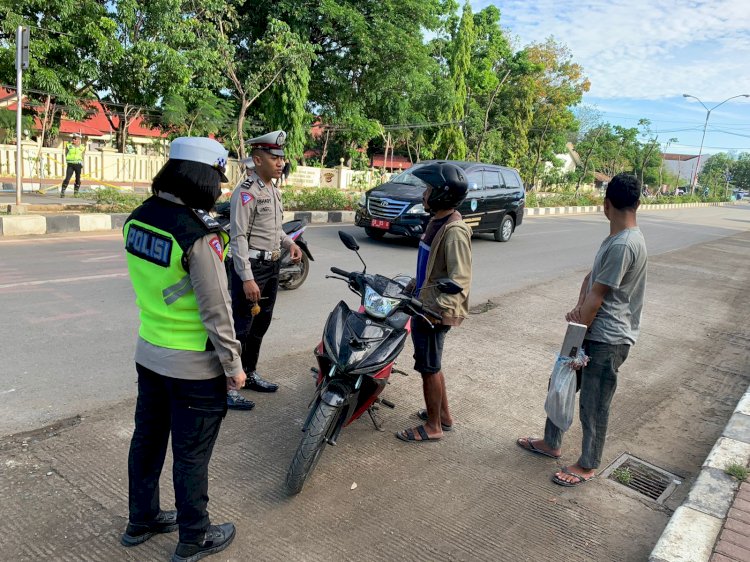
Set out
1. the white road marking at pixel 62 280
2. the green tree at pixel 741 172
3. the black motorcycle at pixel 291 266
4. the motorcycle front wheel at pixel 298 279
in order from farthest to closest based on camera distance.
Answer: the green tree at pixel 741 172, the motorcycle front wheel at pixel 298 279, the white road marking at pixel 62 280, the black motorcycle at pixel 291 266

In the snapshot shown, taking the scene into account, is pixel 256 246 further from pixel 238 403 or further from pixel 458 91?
pixel 458 91

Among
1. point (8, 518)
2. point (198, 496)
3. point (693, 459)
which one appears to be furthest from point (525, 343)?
point (8, 518)

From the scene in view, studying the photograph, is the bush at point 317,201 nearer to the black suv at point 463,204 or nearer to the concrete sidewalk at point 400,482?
the black suv at point 463,204

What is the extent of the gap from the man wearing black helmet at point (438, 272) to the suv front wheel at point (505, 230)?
1003 cm

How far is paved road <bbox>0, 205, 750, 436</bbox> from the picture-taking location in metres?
3.81

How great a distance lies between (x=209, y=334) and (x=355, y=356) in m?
1.00

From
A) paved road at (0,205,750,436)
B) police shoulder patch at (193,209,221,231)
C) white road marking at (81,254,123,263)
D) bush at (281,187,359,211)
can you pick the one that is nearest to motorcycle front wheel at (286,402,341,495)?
police shoulder patch at (193,209,221,231)

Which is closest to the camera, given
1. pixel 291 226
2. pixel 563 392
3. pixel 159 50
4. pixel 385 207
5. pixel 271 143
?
pixel 563 392

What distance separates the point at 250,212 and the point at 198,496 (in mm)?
1979

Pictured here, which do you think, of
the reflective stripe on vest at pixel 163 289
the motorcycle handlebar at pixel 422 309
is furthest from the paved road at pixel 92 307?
the reflective stripe on vest at pixel 163 289

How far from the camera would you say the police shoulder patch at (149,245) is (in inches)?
77.7

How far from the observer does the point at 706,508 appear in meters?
2.85

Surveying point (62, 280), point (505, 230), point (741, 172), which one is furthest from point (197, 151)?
point (741, 172)

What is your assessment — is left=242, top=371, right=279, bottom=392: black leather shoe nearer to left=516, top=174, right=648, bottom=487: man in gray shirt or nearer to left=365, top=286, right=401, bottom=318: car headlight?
left=365, top=286, right=401, bottom=318: car headlight
